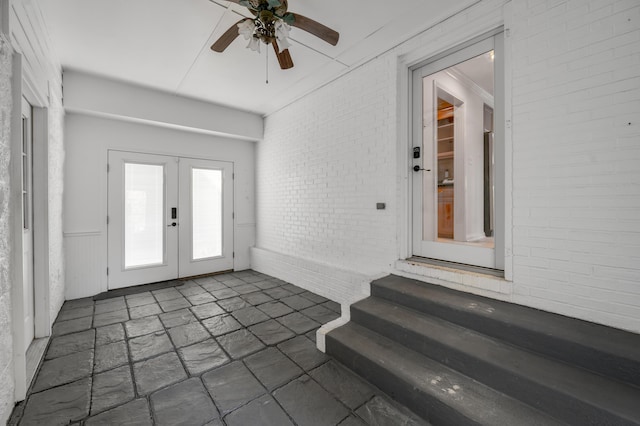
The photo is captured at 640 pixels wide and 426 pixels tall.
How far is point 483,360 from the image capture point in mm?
1741

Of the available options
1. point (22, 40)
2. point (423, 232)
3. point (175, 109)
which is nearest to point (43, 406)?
point (22, 40)

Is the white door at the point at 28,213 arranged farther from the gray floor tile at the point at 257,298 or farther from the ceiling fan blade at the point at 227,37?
the gray floor tile at the point at 257,298

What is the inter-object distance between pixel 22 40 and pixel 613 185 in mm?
4153

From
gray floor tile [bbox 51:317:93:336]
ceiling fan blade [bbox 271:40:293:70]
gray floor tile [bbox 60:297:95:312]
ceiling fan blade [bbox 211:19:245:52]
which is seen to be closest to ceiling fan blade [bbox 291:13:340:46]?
ceiling fan blade [bbox 271:40:293:70]

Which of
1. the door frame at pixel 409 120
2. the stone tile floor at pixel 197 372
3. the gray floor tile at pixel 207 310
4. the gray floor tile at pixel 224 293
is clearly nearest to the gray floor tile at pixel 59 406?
the stone tile floor at pixel 197 372

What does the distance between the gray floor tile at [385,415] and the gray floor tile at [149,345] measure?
1785 mm

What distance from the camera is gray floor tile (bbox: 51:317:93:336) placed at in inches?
110

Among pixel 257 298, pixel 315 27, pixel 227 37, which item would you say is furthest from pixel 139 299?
pixel 315 27

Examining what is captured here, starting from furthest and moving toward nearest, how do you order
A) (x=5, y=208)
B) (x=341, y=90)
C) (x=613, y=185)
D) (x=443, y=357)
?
(x=341, y=90) → (x=443, y=357) → (x=613, y=185) → (x=5, y=208)

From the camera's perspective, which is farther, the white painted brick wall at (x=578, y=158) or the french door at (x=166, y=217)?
the french door at (x=166, y=217)

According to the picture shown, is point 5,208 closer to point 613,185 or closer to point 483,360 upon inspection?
point 483,360

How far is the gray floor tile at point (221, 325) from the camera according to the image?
9.25 feet

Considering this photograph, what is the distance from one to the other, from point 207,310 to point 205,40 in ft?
9.91

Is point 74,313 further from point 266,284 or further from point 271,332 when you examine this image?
point 271,332
